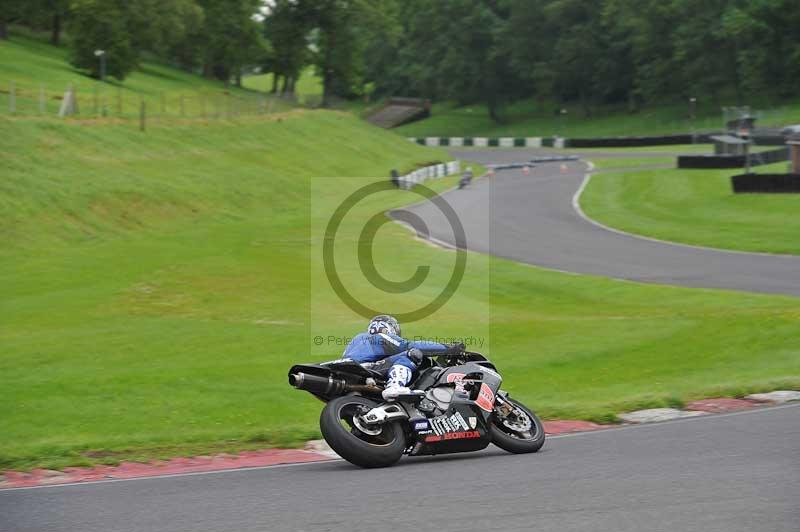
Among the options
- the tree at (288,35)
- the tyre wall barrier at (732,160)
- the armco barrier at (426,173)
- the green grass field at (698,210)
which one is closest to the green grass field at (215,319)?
the green grass field at (698,210)

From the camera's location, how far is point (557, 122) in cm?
12088

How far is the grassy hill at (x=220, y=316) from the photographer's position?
14.7 m

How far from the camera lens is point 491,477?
9.93 m

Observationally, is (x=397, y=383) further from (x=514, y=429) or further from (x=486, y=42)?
(x=486, y=42)

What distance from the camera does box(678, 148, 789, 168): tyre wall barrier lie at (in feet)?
175

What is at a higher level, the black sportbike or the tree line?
the tree line

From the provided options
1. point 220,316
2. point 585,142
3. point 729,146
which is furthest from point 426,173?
point 220,316

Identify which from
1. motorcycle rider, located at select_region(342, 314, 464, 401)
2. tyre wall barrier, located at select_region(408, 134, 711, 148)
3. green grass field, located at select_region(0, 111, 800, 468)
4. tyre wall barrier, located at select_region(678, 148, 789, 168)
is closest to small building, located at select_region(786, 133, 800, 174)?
tyre wall barrier, located at select_region(678, 148, 789, 168)

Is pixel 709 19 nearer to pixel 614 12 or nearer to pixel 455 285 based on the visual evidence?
pixel 614 12

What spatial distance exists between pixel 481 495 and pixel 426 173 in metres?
60.8

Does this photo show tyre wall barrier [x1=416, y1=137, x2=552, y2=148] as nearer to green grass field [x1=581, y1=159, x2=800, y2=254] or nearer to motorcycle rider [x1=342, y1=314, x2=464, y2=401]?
green grass field [x1=581, y1=159, x2=800, y2=254]

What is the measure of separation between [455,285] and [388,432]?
19809mm
